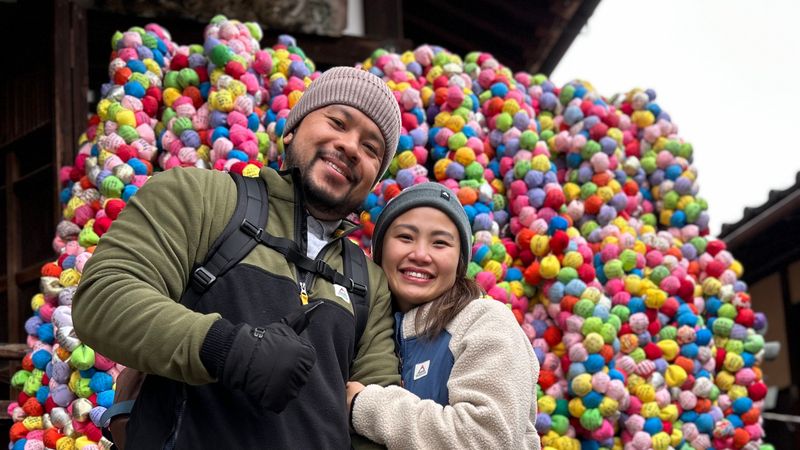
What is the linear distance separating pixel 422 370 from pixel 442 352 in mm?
70

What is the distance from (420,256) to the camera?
96.1 inches

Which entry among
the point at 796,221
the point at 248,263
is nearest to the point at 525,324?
the point at 248,263

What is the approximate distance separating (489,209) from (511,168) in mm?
281

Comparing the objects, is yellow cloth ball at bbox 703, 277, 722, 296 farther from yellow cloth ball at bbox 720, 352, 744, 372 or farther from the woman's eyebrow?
the woman's eyebrow

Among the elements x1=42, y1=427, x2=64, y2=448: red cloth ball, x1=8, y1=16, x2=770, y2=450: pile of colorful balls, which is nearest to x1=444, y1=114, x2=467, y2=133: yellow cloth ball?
x1=8, y1=16, x2=770, y2=450: pile of colorful balls

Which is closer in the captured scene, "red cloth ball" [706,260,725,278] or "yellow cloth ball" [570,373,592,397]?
"yellow cloth ball" [570,373,592,397]

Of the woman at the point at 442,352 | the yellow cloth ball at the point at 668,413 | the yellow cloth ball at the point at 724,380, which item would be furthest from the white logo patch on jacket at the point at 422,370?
the yellow cloth ball at the point at 724,380

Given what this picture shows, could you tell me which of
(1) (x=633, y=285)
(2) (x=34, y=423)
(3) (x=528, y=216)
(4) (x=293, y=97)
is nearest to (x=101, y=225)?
(2) (x=34, y=423)

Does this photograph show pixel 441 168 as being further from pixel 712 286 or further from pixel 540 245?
pixel 712 286

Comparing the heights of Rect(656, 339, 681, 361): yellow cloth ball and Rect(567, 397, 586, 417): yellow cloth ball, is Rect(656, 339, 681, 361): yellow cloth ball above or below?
above

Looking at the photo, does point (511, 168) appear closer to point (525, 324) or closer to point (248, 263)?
point (525, 324)

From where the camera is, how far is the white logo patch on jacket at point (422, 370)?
88.5 inches

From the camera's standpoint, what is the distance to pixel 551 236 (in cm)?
360

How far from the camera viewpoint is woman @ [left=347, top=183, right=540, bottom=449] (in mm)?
2049
